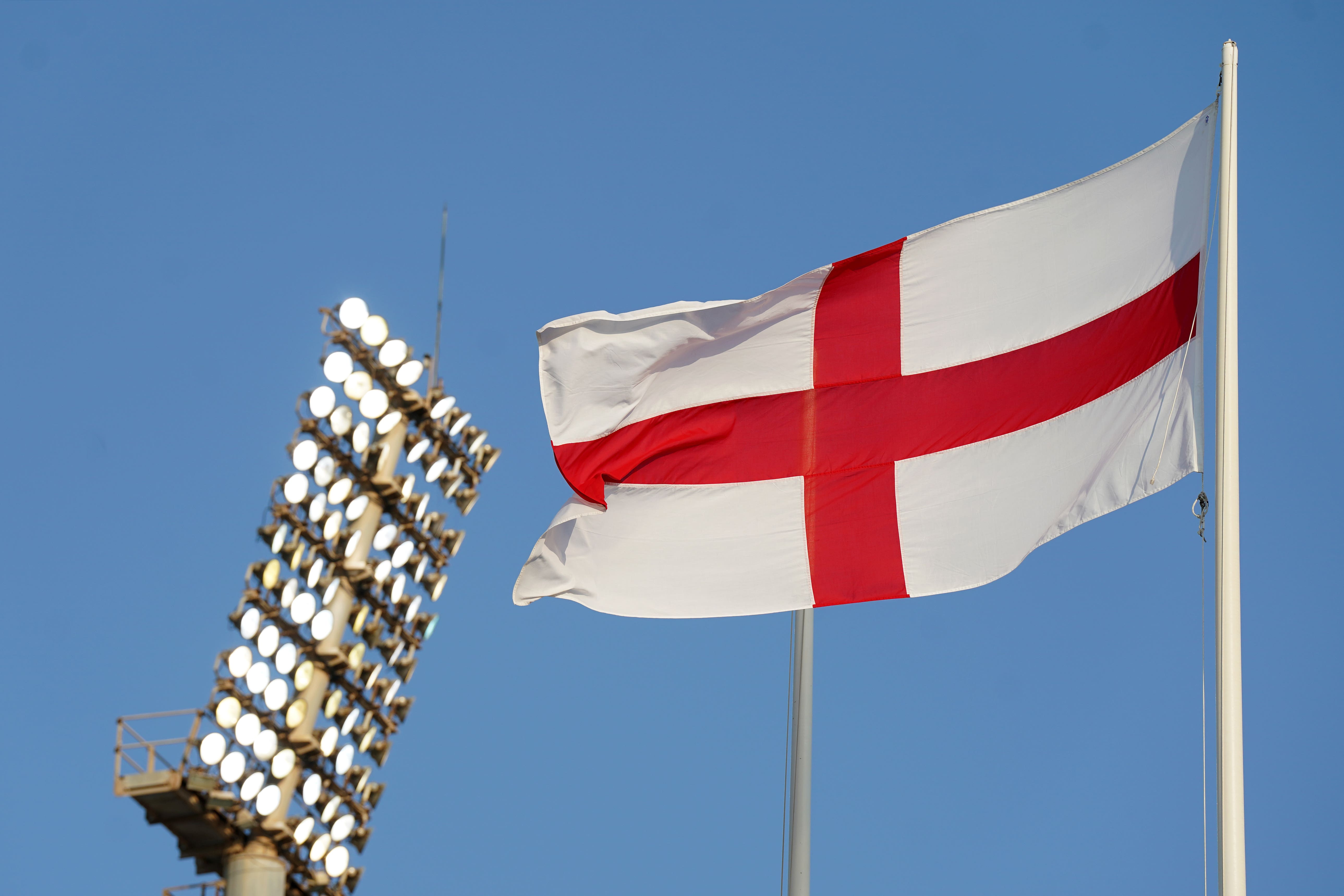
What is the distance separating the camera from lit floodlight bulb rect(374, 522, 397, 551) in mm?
28281

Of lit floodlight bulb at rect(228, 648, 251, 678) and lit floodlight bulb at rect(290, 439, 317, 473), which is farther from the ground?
lit floodlight bulb at rect(290, 439, 317, 473)

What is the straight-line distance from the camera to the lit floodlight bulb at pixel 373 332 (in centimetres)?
2920

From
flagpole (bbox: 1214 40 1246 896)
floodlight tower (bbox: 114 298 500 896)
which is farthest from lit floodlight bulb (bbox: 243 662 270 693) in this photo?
flagpole (bbox: 1214 40 1246 896)

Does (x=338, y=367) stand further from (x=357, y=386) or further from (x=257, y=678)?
(x=257, y=678)

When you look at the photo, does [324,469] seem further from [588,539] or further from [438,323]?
[588,539]

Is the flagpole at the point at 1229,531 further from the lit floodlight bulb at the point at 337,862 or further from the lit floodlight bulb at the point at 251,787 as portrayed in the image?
the lit floodlight bulb at the point at 337,862

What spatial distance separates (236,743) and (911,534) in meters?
16.1

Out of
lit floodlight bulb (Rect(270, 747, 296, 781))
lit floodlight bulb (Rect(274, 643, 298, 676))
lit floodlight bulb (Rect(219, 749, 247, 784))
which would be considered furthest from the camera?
lit floodlight bulb (Rect(274, 643, 298, 676))

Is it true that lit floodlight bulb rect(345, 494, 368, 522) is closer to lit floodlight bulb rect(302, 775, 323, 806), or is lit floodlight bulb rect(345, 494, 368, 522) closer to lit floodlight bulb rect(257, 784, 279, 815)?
lit floodlight bulb rect(302, 775, 323, 806)

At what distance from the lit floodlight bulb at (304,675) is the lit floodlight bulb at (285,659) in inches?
9.3

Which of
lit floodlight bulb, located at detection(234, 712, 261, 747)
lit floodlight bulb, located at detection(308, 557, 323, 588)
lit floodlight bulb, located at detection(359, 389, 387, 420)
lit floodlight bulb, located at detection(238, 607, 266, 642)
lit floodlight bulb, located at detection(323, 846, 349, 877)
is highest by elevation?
lit floodlight bulb, located at detection(359, 389, 387, 420)

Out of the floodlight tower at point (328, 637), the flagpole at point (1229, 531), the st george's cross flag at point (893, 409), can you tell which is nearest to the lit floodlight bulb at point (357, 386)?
the floodlight tower at point (328, 637)

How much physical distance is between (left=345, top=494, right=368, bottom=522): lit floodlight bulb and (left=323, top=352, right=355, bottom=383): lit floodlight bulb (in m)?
1.95

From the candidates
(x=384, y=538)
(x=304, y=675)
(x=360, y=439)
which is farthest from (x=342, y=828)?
(x=360, y=439)
